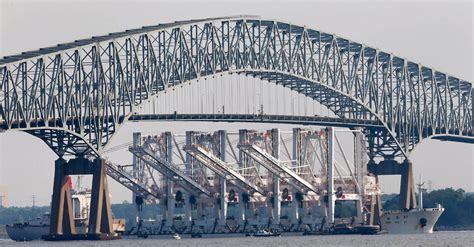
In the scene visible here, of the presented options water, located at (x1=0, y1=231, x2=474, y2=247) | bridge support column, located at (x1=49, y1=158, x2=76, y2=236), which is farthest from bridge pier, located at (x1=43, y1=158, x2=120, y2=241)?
water, located at (x1=0, y1=231, x2=474, y2=247)

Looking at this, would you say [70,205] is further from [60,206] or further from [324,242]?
[324,242]

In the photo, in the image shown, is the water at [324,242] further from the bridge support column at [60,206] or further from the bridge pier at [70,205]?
the bridge support column at [60,206]

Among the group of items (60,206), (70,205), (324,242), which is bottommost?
(324,242)

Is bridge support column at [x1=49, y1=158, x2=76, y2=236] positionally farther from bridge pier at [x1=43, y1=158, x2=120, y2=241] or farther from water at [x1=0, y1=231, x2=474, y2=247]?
water at [x1=0, y1=231, x2=474, y2=247]

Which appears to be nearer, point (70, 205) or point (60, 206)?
point (60, 206)

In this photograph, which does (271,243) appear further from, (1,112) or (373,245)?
(1,112)

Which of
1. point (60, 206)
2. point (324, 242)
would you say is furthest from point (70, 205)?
point (324, 242)

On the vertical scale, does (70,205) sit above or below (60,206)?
above

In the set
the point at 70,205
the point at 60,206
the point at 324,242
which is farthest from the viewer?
the point at 70,205

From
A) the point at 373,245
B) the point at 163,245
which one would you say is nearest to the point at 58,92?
the point at 163,245
